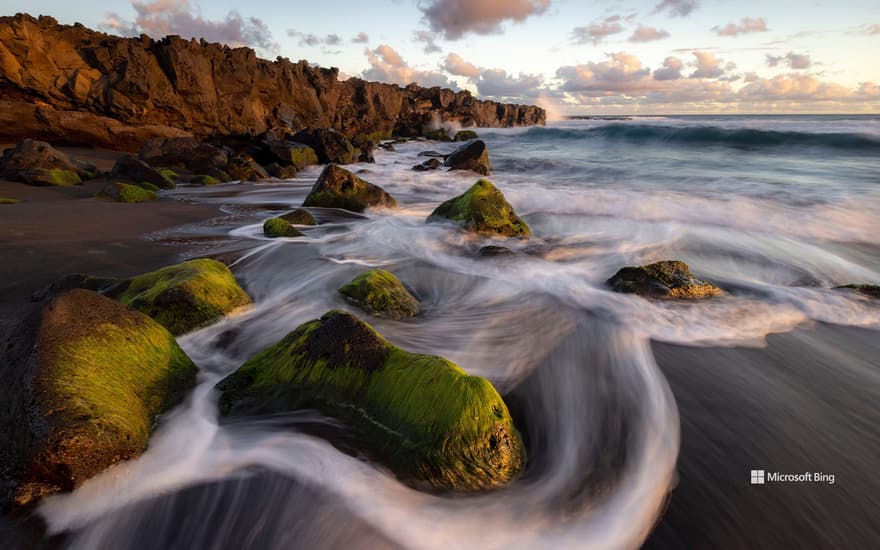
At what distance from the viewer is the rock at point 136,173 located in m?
11.0

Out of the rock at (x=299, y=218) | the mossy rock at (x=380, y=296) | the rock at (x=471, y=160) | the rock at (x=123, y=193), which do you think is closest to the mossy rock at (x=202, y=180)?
the rock at (x=123, y=193)

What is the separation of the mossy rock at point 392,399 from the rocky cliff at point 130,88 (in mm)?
19721

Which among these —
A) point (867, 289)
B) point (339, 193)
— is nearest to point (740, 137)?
point (867, 289)

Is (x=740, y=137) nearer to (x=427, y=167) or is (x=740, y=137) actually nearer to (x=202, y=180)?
(x=427, y=167)

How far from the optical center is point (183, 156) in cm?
1446

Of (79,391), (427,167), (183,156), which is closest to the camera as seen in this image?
(79,391)

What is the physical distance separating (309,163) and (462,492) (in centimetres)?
1772

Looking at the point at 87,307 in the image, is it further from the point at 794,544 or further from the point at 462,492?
the point at 794,544

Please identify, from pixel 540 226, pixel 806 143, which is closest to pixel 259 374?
pixel 540 226

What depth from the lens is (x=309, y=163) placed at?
17906mm

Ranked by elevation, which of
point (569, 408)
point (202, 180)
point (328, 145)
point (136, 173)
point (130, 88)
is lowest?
point (569, 408)

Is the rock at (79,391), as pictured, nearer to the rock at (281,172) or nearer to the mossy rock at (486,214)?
the mossy rock at (486,214)

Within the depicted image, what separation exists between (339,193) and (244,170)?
6.01 metres

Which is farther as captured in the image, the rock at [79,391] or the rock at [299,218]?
the rock at [299,218]
